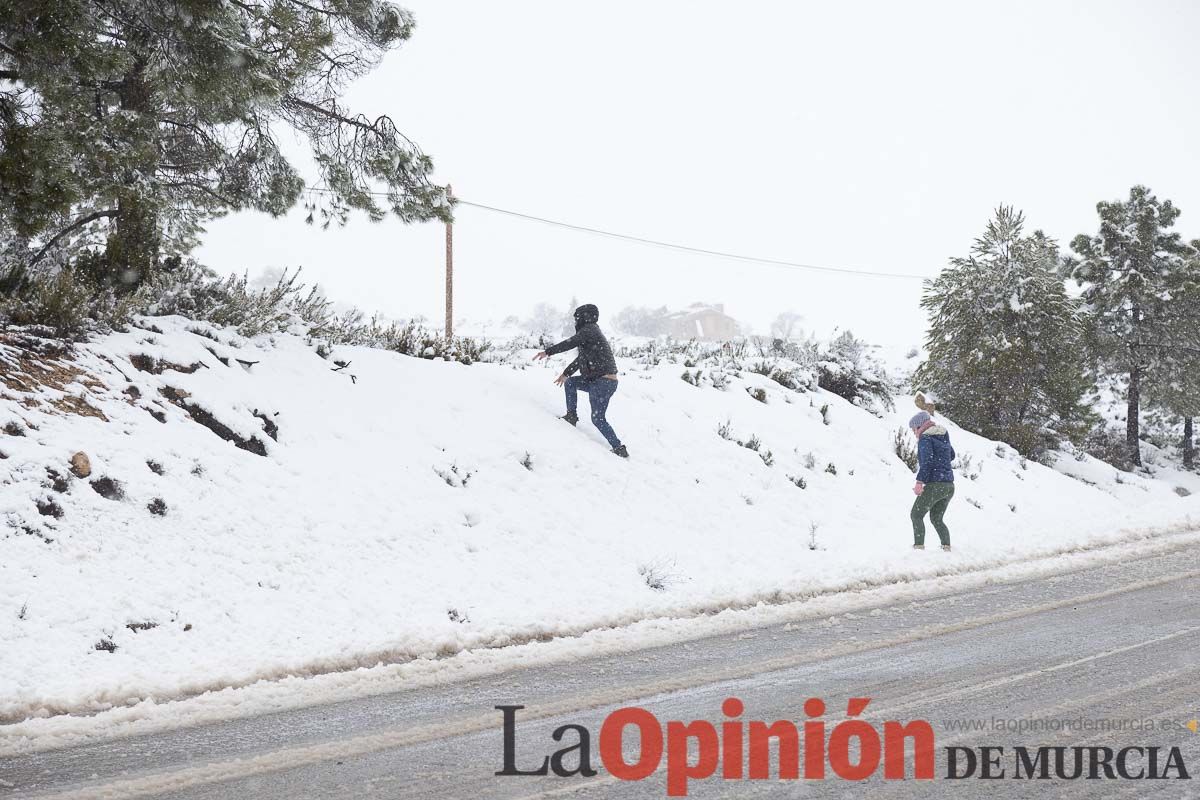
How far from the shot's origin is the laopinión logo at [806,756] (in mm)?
3125

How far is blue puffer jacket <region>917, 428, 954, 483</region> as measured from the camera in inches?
374

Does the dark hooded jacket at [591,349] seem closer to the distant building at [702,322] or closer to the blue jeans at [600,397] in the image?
the blue jeans at [600,397]

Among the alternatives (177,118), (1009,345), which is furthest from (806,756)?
(1009,345)

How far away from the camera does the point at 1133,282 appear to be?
99.8 feet

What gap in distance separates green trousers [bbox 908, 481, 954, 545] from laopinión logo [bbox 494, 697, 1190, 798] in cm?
619

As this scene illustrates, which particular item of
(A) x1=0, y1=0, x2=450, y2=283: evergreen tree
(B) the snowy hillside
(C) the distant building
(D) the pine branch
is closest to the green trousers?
(B) the snowy hillside

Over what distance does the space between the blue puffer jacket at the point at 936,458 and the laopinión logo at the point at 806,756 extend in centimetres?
642

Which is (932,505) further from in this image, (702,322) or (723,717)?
(702,322)

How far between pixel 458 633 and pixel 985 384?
19442 mm

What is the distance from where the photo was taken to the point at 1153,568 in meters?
7.73

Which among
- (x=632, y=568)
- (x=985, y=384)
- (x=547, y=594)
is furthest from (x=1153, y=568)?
(x=985, y=384)

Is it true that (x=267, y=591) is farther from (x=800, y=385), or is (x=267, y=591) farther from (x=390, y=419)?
(x=800, y=385)

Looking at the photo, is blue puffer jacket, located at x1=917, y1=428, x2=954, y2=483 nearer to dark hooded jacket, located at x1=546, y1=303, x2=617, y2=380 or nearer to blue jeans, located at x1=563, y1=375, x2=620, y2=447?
blue jeans, located at x1=563, y1=375, x2=620, y2=447

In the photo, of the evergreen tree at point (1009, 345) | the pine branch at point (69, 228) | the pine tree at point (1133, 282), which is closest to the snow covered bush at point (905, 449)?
the evergreen tree at point (1009, 345)
